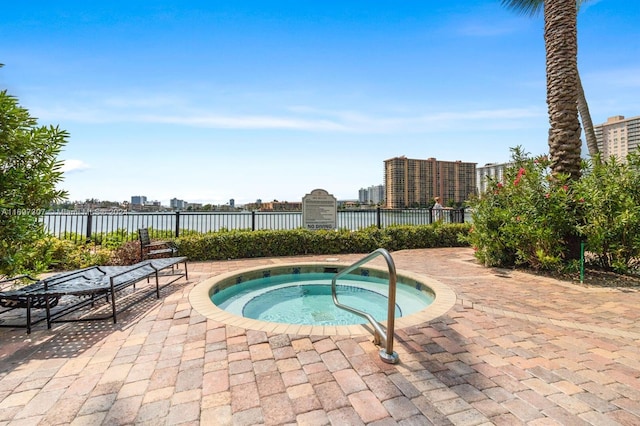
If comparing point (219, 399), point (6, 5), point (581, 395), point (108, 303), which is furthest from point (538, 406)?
point (6, 5)

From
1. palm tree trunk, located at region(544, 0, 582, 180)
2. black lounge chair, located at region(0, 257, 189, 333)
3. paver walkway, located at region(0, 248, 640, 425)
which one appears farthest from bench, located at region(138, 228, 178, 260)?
palm tree trunk, located at region(544, 0, 582, 180)

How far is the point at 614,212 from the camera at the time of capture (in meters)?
5.18

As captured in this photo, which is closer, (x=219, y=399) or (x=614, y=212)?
(x=219, y=399)

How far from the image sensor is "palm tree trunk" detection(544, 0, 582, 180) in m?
6.27

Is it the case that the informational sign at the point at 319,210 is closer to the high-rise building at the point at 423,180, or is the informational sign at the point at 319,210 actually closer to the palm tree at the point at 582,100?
the palm tree at the point at 582,100

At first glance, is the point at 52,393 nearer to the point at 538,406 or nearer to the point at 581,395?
the point at 538,406

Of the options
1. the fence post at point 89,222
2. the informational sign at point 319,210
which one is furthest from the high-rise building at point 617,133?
the fence post at point 89,222

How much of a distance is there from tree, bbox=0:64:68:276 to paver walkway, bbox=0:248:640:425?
3.11 ft

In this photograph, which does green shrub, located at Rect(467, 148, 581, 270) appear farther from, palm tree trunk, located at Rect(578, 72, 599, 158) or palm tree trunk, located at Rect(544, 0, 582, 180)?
palm tree trunk, located at Rect(578, 72, 599, 158)

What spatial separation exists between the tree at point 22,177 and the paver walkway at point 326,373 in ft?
3.11

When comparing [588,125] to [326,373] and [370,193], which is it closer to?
[326,373]

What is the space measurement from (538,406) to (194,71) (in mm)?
9115

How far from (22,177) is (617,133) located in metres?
32.0

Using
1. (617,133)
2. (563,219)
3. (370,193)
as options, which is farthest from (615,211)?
(370,193)
